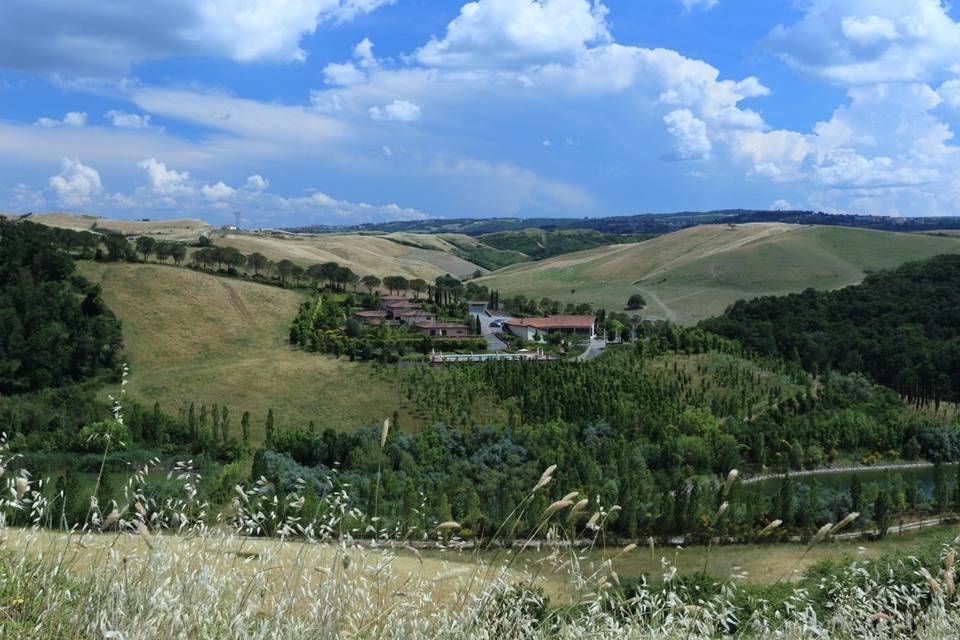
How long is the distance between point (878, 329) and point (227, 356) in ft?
160

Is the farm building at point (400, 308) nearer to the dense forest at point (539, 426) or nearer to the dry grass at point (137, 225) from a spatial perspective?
the dense forest at point (539, 426)

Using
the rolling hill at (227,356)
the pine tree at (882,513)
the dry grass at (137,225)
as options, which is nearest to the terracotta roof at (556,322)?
the rolling hill at (227,356)

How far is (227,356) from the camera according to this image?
49062 mm

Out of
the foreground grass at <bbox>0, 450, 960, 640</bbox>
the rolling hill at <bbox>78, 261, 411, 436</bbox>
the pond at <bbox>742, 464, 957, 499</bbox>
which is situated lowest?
the pond at <bbox>742, 464, 957, 499</bbox>

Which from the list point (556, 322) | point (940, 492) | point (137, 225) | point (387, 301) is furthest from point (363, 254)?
point (940, 492)

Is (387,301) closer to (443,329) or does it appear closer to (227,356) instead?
(443,329)

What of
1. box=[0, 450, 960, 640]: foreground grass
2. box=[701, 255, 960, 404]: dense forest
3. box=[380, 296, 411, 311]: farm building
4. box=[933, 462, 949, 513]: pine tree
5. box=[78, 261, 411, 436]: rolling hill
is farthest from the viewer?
box=[380, 296, 411, 311]: farm building

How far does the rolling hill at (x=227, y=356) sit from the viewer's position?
39.0 m

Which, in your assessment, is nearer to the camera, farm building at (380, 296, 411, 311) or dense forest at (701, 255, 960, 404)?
dense forest at (701, 255, 960, 404)

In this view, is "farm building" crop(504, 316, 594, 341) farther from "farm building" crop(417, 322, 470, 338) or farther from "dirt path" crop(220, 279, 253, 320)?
"dirt path" crop(220, 279, 253, 320)

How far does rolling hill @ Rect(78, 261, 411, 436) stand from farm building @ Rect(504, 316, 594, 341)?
18.3 meters

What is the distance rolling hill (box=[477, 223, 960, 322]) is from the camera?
91.4 metres

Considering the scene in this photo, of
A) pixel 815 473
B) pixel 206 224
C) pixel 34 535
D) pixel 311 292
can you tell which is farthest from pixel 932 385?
pixel 206 224

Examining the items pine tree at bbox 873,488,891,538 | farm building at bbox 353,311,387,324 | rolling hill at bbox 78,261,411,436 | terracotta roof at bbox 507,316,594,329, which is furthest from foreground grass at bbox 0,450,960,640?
terracotta roof at bbox 507,316,594,329
